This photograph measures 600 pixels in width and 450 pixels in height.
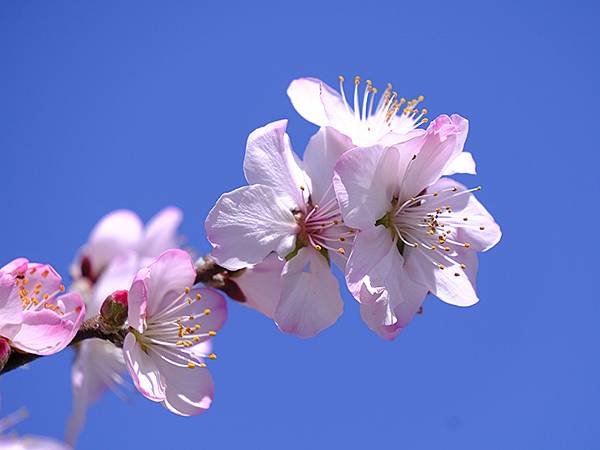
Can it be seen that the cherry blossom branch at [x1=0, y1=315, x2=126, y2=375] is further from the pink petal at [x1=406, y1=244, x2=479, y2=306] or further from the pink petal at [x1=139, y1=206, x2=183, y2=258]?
the pink petal at [x1=139, y1=206, x2=183, y2=258]

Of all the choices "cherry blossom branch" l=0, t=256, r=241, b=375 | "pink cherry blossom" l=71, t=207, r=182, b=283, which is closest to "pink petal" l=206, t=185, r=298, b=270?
"cherry blossom branch" l=0, t=256, r=241, b=375

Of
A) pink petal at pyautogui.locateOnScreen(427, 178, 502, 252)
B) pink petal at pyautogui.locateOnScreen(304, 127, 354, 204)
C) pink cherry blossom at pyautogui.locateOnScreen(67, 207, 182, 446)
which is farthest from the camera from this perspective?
pink cherry blossom at pyautogui.locateOnScreen(67, 207, 182, 446)

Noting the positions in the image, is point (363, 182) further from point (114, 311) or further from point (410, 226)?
point (114, 311)

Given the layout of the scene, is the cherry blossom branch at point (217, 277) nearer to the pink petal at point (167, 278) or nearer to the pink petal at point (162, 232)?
the pink petal at point (167, 278)

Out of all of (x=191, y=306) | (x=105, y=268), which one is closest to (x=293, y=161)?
(x=191, y=306)

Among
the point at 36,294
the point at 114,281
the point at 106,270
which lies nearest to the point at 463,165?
the point at 36,294

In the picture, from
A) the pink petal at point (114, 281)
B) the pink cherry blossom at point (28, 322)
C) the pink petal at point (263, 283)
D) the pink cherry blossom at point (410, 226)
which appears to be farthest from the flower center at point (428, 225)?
the pink petal at point (114, 281)
